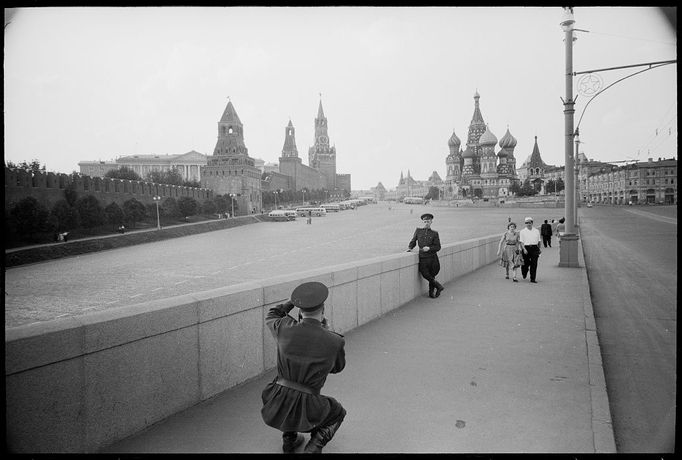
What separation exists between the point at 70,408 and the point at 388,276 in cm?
566

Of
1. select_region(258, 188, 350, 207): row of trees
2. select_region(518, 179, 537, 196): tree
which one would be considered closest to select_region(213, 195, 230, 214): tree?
A: select_region(258, 188, 350, 207): row of trees

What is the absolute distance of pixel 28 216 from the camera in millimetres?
33125

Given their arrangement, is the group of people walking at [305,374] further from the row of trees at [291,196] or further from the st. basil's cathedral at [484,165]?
the st. basil's cathedral at [484,165]

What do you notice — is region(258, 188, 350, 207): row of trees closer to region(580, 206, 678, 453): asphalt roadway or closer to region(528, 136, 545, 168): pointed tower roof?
region(528, 136, 545, 168): pointed tower roof

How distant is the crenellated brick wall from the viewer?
37531 mm

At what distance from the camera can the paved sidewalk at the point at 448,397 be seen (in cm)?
381

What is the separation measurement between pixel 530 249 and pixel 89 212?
39.9m

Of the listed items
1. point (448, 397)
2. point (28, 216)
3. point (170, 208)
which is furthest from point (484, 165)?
point (448, 397)

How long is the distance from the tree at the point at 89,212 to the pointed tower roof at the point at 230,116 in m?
41.1

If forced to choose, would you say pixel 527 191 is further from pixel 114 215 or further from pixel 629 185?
pixel 114 215

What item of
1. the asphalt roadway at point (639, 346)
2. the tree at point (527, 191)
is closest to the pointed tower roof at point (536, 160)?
the tree at point (527, 191)

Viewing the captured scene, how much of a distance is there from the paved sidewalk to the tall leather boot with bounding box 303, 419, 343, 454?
0.54 feet

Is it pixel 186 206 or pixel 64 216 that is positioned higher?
pixel 186 206

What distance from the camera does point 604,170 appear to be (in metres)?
73.2
